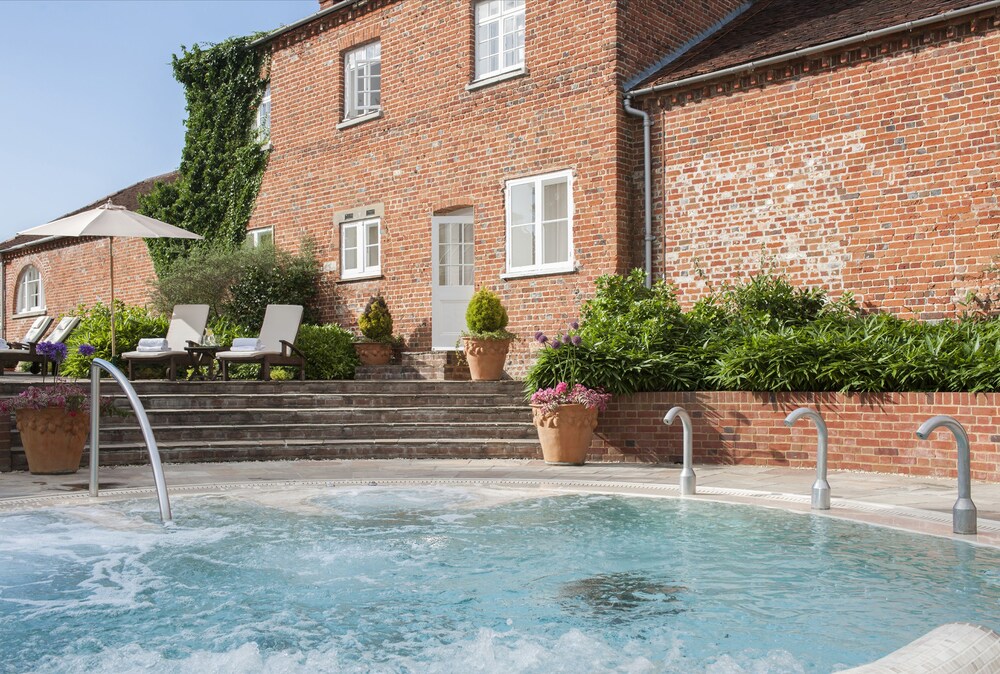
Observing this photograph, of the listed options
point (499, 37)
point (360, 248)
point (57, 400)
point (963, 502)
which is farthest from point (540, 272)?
point (963, 502)

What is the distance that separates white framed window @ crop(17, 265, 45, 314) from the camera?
27891 mm

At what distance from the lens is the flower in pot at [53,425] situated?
9148 mm

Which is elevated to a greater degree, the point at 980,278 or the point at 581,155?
the point at 581,155

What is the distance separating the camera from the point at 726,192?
1314cm

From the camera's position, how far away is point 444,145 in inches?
630

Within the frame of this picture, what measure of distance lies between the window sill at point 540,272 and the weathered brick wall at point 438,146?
3.1 inches

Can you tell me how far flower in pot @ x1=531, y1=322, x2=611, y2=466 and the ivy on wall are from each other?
11.2m

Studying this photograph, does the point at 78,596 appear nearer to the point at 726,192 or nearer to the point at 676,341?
the point at 676,341

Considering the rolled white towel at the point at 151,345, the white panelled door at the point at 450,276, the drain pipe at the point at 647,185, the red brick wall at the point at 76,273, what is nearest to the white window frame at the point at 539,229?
the drain pipe at the point at 647,185

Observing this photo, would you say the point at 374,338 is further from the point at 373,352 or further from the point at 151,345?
the point at 151,345

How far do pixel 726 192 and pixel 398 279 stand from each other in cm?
617

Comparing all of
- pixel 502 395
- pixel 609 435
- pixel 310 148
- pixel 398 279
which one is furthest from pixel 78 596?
pixel 310 148

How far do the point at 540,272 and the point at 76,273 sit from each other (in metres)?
17.0

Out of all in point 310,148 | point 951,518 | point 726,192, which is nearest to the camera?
point 951,518
